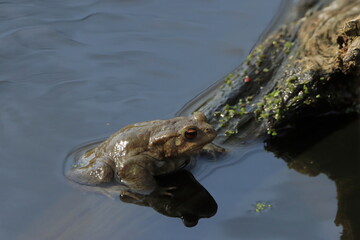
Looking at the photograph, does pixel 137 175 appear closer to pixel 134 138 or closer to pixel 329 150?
pixel 134 138

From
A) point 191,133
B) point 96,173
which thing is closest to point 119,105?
point 96,173

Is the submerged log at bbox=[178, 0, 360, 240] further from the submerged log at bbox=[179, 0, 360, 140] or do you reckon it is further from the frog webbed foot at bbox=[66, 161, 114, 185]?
the frog webbed foot at bbox=[66, 161, 114, 185]

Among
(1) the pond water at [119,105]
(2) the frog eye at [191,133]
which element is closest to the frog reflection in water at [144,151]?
(2) the frog eye at [191,133]

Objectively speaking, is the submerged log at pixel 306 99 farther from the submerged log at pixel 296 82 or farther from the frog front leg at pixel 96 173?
the frog front leg at pixel 96 173

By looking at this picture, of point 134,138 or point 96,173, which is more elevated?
point 134,138

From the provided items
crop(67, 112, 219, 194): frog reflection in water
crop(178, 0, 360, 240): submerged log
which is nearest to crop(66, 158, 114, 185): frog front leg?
crop(67, 112, 219, 194): frog reflection in water
